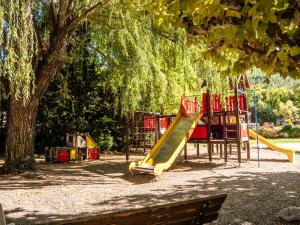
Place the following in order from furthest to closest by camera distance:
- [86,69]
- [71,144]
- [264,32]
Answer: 1. [86,69]
2. [71,144]
3. [264,32]

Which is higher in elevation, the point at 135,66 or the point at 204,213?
the point at 135,66

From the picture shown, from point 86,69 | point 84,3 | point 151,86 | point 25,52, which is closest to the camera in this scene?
point 25,52

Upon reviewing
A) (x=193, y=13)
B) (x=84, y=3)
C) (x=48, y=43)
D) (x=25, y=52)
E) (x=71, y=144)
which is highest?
(x=84, y=3)

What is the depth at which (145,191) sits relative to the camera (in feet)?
26.1

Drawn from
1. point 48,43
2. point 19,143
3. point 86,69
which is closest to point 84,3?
point 48,43

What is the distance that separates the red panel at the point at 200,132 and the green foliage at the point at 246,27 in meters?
9.28

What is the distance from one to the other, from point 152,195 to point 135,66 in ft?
13.5

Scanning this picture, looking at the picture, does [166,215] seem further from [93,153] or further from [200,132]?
[93,153]

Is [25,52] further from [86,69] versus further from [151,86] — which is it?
[86,69]

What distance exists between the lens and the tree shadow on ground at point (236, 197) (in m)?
5.64

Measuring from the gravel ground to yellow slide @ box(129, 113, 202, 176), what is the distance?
306mm

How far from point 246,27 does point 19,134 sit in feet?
29.1

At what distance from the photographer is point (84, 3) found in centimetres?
980

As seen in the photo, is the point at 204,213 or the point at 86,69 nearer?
the point at 204,213
